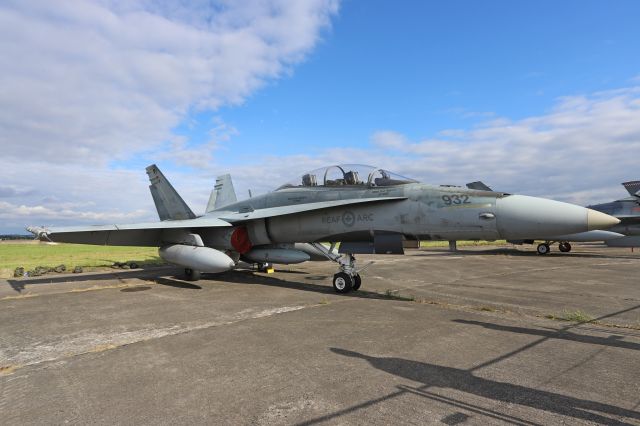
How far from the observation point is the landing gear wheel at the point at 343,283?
8.46 meters

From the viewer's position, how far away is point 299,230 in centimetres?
942

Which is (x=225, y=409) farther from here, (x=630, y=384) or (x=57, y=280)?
(x=57, y=280)

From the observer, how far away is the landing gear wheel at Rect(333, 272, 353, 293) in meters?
8.46

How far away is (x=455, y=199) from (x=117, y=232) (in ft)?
31.3

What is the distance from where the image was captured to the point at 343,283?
27.9ft

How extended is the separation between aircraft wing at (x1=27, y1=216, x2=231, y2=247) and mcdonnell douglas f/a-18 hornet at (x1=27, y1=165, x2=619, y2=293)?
26mm

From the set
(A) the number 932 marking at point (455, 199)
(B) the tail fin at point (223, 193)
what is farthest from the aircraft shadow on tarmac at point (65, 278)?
(A) the number 932 marking at point (455, 199)

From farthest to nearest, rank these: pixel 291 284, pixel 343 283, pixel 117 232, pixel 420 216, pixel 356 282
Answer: pixel 117 232, pixel 291 284, pixel 356 282, pixel 343 283, pixel 420 216

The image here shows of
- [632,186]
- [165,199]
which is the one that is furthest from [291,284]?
[632,186]

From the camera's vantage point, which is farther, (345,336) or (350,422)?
(345,336)

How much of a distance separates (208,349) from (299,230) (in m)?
5.14

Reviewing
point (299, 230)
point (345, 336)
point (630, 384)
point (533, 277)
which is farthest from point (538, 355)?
point (533, 277)

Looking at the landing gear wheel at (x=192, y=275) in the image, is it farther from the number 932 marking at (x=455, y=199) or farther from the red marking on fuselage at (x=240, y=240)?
the number 932 marking at (x=455, y=199)

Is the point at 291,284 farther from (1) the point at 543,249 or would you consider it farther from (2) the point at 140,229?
(1) the point at 543,249
